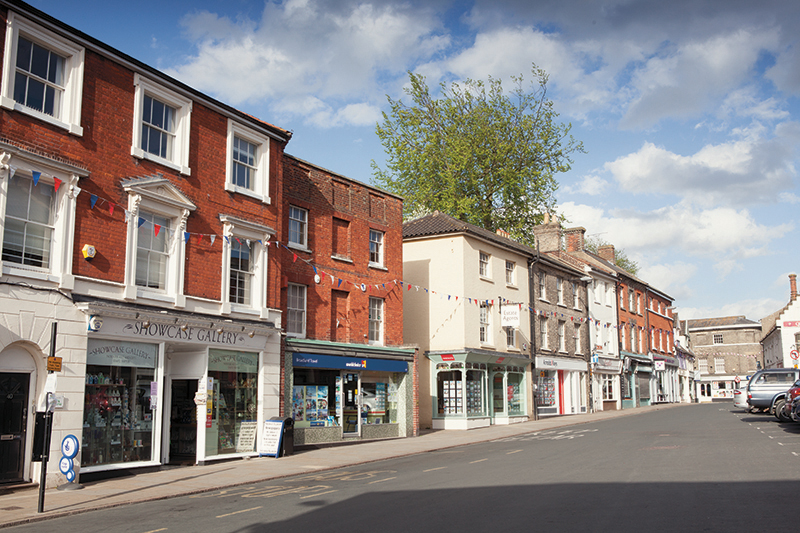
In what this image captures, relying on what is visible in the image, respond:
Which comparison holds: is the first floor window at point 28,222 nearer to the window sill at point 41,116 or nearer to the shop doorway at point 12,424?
the window sill at point 41,116

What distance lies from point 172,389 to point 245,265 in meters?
3.91

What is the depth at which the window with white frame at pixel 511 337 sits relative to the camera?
32188 millimetres

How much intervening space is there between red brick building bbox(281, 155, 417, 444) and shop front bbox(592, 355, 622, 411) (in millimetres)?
21119

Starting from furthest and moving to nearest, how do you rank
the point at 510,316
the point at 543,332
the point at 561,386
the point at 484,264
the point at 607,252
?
the point at 607,252, the point at 561,386, the point at 543,332, the point at 484,264, the point at 510,316

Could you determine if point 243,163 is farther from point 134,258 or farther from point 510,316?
point 510,316

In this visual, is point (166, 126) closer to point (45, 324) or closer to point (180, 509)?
point (45, 324)

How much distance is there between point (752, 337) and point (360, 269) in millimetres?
87432

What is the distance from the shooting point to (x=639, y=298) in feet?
174

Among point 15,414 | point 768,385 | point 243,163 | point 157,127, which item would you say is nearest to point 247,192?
point 243,163

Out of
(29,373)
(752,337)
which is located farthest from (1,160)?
(752,337)

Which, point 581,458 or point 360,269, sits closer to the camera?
point 581,458

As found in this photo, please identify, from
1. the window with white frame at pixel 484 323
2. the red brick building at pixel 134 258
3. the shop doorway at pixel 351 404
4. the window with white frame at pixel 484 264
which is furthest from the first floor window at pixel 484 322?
the red brick building at pixel 134 258

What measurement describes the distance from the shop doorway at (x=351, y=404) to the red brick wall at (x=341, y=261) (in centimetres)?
135

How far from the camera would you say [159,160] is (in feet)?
53.2
